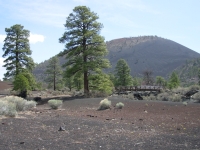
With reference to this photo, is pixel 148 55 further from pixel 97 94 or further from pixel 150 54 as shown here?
pixel 97 94

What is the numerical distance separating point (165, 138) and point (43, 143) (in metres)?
3.40

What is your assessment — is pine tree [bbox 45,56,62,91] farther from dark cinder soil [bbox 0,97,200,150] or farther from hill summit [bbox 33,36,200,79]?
hill summit [bbox 33,36,200,79]

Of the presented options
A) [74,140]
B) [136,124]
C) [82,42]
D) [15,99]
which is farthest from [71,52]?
[74,140]

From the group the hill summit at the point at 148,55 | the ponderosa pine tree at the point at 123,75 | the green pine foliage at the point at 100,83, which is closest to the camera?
the green pine foliage at the point at 100,83

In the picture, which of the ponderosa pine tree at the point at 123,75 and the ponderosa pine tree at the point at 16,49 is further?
the ponderosa pine tree at the point at 123,75

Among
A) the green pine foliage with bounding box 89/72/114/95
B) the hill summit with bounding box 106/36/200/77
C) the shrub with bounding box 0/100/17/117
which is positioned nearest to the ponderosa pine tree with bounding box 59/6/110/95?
the green pine foliage with bounding box 89/72/114/95

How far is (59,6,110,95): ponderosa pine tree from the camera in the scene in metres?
25.8

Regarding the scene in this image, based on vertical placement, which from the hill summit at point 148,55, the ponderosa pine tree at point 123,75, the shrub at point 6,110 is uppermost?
the hill summit at point 148,55

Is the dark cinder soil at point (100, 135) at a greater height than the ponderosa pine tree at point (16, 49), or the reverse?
the ponderosa pine tree at point (16, 49)

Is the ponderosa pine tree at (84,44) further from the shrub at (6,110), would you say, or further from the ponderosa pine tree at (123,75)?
the ponderosa pine tree at (123,75)

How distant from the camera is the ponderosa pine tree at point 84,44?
1015 inches

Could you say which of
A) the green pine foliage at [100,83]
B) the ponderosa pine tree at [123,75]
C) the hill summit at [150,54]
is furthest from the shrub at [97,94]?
the hill summit at [150,54]

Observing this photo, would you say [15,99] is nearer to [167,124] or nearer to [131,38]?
[167,124]

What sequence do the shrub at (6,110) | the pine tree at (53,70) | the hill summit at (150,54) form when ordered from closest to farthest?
the shrub at (6,110)
the pine tree at (53,70)
the hill summit at (150,54)
